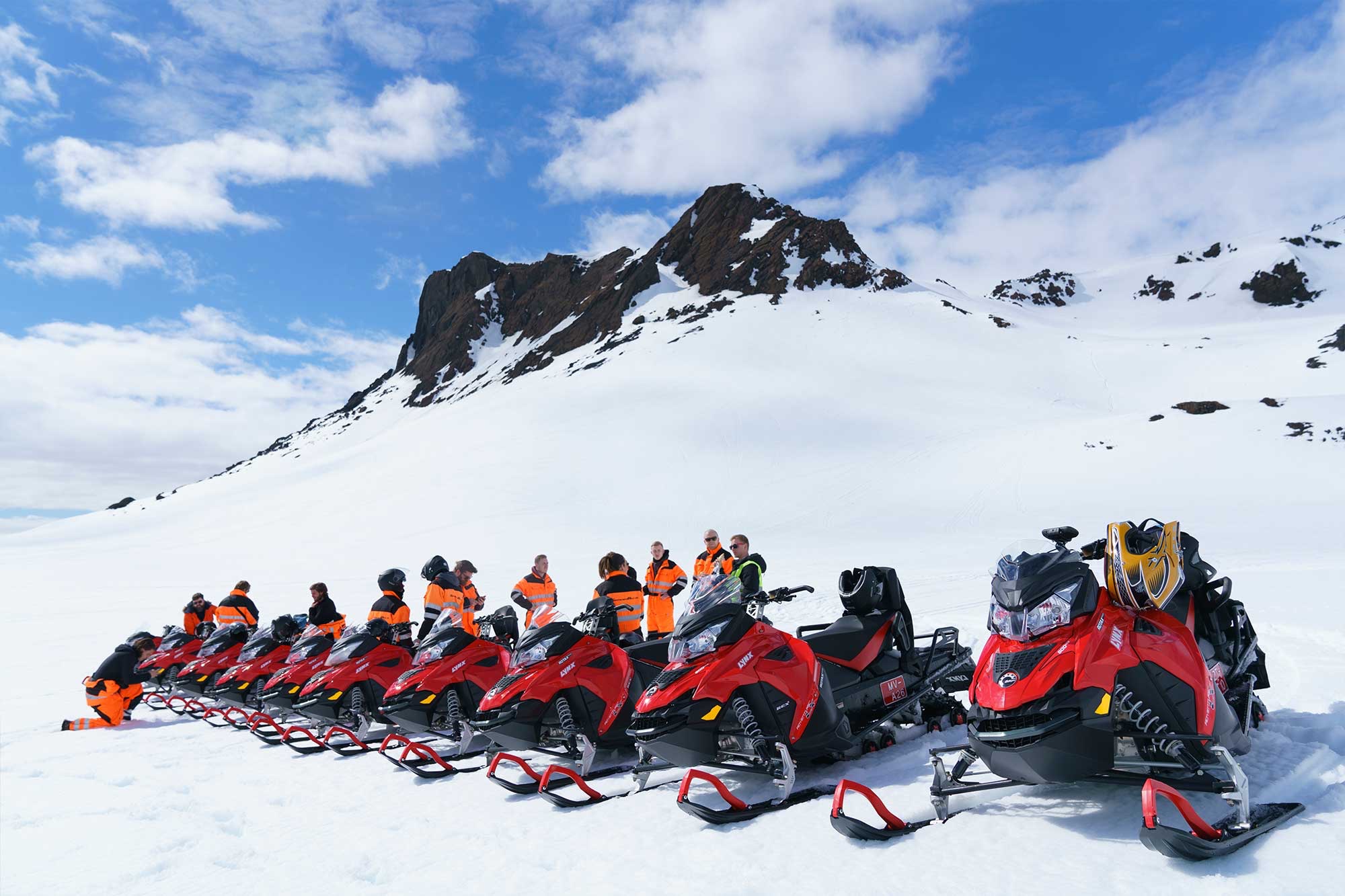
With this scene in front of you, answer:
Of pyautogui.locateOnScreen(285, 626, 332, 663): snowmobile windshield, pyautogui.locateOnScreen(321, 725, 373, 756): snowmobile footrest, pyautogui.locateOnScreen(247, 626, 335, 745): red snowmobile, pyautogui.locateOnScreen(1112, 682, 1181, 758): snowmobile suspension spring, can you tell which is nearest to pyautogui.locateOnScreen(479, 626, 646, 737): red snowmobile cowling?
pyautogui.locateOnScreen(321, 725, 373, 756): snowmobile footrest

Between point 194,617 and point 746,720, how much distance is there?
11.2 metres

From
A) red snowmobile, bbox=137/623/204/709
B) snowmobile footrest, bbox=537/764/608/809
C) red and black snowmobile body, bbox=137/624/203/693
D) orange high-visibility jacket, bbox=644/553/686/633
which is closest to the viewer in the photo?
snowmobile footrest, bbox=537/764/608/809

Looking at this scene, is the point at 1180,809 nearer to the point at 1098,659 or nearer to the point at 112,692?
the point at 1098,659

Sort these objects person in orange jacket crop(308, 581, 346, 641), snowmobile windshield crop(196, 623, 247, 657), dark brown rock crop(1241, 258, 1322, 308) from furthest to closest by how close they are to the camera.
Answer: dark brown rock crop(1241, 258, 1322, 308) < snowmobile windshield crop(196, 623, 247, 657) < person in orange jacket crop(308, 581, 346, 641)

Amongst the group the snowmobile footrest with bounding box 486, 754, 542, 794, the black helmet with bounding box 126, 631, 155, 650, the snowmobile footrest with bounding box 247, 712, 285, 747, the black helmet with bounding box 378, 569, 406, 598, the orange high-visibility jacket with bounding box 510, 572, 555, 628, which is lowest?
the snowmobile footrest with bounding box 247, 712, 285, 747

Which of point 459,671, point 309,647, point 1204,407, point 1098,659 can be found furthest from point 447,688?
point 1204,407

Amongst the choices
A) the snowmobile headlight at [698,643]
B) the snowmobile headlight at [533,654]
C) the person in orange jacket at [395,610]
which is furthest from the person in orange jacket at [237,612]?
the snowmobile headlight at [698,643]

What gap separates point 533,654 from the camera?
5.37m

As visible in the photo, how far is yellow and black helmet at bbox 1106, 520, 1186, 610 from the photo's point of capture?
345 centimetres

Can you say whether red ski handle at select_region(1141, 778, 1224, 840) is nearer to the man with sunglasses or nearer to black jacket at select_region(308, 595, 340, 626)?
the man with sunglasses

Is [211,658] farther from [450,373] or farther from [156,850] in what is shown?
[450,373]

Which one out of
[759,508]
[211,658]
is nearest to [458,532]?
[759,508]

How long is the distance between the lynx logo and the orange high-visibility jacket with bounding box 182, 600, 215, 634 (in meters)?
11.0

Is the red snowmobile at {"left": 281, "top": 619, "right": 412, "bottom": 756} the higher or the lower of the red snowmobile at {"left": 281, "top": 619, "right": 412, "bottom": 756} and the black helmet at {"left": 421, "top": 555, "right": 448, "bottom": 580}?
the lower
